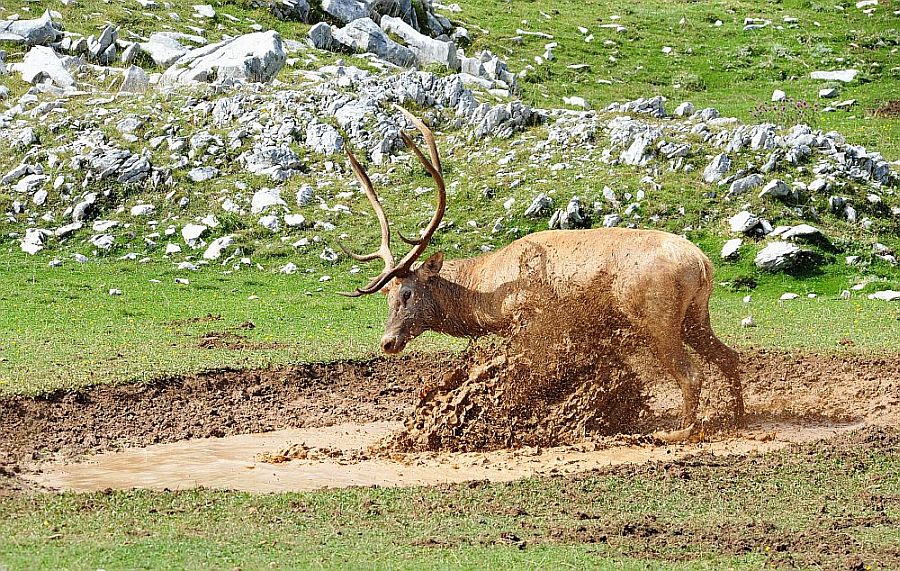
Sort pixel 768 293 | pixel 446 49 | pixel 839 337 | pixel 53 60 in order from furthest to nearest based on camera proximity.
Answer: pixel 446 49, pixel 53 60, pixel 768 293, pixel 839 337

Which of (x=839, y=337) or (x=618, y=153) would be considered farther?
(x=618, y=153)

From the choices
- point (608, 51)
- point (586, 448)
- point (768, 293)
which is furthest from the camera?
point (608, 51)

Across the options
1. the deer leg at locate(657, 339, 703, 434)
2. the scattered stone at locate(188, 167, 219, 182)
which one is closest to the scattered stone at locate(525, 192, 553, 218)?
the scattered stone at locate(188, 167, 219, 182)

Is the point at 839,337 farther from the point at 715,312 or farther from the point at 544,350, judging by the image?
the point at 544,350

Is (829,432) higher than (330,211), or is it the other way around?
(829,432)

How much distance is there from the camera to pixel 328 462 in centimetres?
1043

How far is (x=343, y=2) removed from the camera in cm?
3044

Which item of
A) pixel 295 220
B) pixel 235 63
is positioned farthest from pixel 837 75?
pixel 295 220

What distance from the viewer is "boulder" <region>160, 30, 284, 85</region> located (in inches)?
987

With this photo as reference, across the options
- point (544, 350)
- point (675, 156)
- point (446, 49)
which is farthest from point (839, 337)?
point (446, 49)

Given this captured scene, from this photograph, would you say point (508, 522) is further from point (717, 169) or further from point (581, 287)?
point (717, 169)

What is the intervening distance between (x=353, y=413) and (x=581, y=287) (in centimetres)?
316

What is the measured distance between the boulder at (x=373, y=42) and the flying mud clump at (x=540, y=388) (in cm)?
1733

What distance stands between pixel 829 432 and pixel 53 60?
68.2 ft
